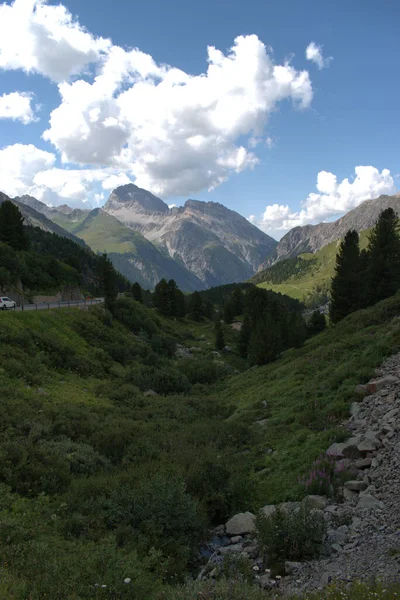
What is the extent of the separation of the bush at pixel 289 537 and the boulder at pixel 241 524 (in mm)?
1583

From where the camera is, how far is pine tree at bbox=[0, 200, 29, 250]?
62.4 m

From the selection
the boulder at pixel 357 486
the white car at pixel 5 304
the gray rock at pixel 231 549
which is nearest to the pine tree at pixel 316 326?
the white car at pixel 5 304

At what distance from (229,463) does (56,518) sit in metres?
7.21

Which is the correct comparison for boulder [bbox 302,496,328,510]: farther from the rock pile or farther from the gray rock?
the gray rock

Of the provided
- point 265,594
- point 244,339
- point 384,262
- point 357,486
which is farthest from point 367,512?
point 244,339

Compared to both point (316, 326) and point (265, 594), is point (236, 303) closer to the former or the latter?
point (316, 326)

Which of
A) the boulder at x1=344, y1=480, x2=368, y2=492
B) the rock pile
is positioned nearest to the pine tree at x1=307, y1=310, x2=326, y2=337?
the rock pile

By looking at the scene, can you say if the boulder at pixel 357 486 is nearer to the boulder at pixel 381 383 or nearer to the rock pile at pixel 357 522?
the rock pile at pixel 357 522

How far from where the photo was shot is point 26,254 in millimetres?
59281

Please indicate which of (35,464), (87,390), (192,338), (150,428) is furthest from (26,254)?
(35,464)

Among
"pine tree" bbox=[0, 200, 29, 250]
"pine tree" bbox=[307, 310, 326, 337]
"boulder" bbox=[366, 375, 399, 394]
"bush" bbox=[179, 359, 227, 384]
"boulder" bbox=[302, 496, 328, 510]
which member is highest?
"pine tree" bbox=[0, 200, 29, 250]

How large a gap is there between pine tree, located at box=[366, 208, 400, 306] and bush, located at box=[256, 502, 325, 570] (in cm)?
4288

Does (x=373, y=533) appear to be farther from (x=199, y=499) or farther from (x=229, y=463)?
(x=229, y=463)

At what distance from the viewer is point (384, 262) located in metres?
45.8
